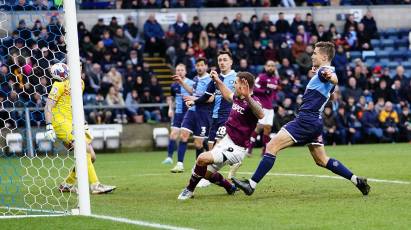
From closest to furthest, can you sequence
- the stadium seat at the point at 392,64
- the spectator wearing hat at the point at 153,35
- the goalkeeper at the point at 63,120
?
the goalkeeper at the point at 63,120 → the spectator wearing hat at the point at 153,35 → the stadium seat at the point at 392,64

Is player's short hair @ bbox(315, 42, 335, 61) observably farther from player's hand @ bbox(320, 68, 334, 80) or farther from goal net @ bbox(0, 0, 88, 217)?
goal net @ bbox(0, 0, 88, 217)

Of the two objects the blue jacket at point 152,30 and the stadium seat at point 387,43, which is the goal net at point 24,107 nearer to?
the blue jacket at point 152,30

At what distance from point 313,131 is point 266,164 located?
0.82 meters

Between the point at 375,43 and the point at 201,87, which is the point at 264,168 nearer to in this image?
the point at 201,87

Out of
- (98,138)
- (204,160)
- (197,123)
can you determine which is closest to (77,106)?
(204,160)

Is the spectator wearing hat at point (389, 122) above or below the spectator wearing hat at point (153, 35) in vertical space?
below

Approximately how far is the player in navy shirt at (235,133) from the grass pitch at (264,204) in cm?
37

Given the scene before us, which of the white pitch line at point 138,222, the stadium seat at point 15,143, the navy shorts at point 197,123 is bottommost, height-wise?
the stadium seat at point 15,143

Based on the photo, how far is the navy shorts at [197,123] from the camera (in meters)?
18.0

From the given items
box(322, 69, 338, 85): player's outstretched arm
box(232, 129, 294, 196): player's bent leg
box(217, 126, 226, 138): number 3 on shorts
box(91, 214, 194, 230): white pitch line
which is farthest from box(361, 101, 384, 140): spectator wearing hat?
box(91, 214, 194, 230): white pitch line

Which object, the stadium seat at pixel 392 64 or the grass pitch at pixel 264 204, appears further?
the stadium seat at pixel 392 64

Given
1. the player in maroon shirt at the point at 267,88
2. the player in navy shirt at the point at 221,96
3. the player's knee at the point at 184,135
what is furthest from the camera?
the player in maroon shirt at the point at 267,88

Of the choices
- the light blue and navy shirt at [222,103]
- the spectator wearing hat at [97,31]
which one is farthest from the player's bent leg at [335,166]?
the spectator wearing hat at [97,31]

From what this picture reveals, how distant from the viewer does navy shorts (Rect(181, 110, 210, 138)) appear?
18.0 metres
